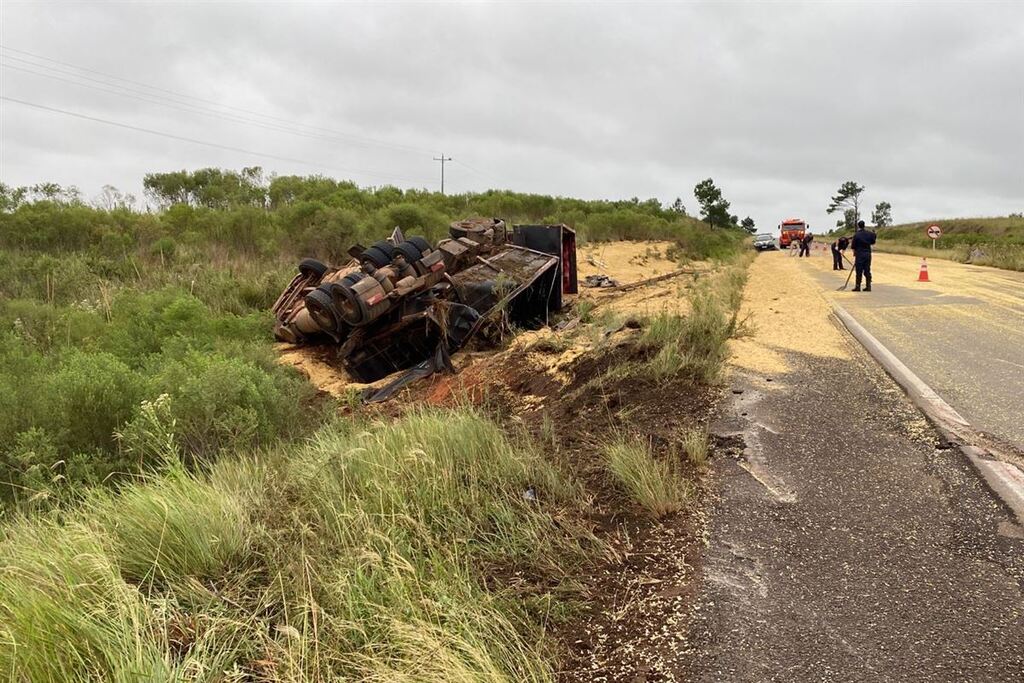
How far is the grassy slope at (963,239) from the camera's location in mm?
30919

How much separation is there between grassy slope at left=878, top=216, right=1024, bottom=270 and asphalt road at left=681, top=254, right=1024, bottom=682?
89.0ft

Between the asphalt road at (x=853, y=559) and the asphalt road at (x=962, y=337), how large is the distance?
793 millimetres

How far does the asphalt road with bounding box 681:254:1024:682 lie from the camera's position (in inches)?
106

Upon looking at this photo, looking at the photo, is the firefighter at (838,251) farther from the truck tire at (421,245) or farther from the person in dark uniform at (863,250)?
the truck tire at (421,245)

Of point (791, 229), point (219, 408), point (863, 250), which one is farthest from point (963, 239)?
point (219, 408)

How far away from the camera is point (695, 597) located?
10.3 feet

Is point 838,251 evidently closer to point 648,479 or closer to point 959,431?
point 959,431

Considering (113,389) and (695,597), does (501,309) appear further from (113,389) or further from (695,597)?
(695,597)

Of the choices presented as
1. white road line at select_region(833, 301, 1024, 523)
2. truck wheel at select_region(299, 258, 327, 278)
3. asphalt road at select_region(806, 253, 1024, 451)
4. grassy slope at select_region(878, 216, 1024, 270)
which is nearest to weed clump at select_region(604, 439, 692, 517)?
white road line at select_region(833, 301, 1024, 523)

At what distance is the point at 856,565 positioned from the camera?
3.38 meters

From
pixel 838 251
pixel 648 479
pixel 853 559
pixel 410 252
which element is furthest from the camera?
pixel 838 251

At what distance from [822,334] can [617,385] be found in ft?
16.0

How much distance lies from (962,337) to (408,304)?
8.50m

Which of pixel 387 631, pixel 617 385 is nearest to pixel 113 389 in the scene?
pixel 387 631
